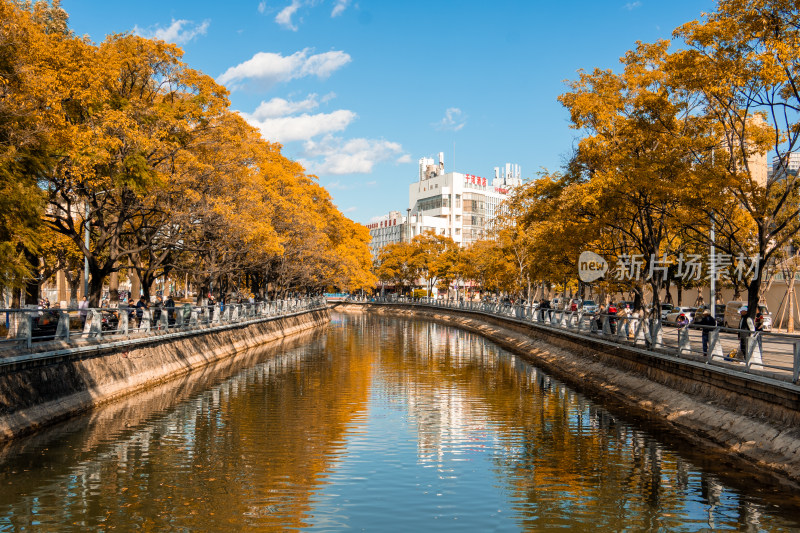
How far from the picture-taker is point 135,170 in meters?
28.5

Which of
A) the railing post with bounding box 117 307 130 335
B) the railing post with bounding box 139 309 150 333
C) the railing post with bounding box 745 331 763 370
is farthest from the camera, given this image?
the railing post with bounding box 139 309 150 333

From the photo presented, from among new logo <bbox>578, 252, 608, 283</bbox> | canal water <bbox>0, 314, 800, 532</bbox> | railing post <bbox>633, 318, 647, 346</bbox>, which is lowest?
canal water <bbox>0, 314, 800, 532</bbox>

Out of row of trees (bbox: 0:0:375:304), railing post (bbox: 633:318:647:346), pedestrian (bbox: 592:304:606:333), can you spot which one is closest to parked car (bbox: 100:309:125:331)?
row of trees (bbox: 0:0:375:304)

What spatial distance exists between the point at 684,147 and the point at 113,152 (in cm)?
2272

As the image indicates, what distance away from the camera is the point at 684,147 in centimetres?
2708

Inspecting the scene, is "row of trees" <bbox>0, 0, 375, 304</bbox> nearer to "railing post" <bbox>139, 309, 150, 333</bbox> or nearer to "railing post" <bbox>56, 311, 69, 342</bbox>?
"railing post" <bbox>56, 311, 69, 342</bbox>

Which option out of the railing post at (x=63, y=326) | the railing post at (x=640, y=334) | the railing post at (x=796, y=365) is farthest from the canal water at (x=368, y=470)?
the railing post at (x=640, y=334)

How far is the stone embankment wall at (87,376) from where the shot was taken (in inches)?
743

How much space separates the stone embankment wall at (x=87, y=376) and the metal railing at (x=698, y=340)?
65.5ft

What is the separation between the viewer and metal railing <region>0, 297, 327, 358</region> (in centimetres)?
2005

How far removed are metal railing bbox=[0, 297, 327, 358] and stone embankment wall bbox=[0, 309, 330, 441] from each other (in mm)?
589

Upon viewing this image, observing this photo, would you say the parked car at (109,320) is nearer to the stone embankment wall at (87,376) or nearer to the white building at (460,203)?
the stone embankment wall at (87,376)

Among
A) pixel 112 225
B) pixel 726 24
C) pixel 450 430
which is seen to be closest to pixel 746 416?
pixel 450 430

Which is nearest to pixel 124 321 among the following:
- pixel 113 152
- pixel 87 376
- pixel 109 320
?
pixel 109 320
